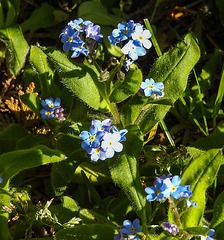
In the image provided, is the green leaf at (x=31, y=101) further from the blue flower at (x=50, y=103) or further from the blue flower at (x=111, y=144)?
the blue flower at (x=111, y=144)

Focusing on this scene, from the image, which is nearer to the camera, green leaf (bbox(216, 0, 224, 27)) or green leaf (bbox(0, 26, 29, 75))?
green leaf (bbox(0, 26, 29, 75))

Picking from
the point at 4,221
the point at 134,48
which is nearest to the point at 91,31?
the point at 134,48

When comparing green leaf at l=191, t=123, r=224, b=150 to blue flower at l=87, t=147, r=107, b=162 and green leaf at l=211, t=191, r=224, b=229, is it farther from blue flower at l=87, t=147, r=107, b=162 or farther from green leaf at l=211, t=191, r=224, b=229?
blue flower at l=87, t=147, r=107, b=162

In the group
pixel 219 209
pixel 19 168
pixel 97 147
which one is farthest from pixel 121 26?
pixel 219 209

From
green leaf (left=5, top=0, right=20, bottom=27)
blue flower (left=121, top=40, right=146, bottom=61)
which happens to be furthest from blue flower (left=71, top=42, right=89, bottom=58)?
green leaf (left=5, top=0, right=20, bottom=27)

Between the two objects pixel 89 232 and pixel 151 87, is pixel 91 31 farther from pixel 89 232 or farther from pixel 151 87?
pixel 89 232

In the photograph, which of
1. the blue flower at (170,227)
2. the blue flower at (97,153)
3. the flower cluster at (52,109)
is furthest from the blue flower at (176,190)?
the flower cluster at (52,109)
